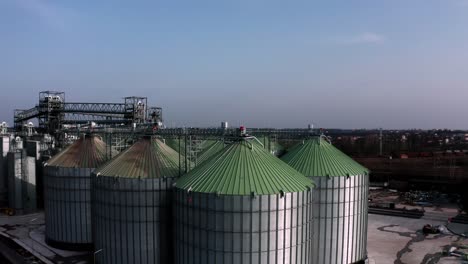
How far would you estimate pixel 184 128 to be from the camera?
156ft

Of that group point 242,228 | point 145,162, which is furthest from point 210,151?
point 242,228

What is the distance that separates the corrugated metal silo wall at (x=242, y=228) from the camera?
1296 inches

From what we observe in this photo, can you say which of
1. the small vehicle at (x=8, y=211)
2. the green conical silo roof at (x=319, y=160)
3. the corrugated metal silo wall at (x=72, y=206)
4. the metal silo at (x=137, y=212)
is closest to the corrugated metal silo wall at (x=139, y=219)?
the metal silo at (x=137, y=212)

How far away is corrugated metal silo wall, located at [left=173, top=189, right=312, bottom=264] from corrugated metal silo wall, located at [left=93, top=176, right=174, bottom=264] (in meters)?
6.55

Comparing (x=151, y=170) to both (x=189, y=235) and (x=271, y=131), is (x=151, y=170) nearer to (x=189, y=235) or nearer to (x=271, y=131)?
(x=189, y=235)

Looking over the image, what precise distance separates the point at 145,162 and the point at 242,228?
53.2ft

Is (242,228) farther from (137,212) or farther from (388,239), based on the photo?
(388,239)

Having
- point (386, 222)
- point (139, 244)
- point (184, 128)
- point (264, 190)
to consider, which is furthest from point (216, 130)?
point (386, 222)

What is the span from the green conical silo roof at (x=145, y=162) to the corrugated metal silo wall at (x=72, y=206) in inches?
475

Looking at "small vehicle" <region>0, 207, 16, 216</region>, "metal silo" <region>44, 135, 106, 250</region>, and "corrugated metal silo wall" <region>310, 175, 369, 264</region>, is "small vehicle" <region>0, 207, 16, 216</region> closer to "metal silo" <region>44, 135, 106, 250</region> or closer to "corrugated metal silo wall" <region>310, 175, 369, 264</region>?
"metal silo" <region>44, 135, 106, 250</region>

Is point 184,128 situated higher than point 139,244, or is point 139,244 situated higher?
point 184,128

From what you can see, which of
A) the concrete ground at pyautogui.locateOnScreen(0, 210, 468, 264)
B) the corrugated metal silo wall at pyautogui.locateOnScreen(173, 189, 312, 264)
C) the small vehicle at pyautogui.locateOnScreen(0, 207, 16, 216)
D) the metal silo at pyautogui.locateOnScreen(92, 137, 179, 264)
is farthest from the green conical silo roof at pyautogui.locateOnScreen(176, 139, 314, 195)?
the small vehicle at pyautogui.locateOnScreen(0, 207, 16, 216)

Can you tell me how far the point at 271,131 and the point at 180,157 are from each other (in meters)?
14.8

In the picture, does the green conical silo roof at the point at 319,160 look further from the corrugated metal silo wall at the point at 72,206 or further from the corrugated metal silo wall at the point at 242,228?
the corrugated metal silo wall at the point at 72,206
